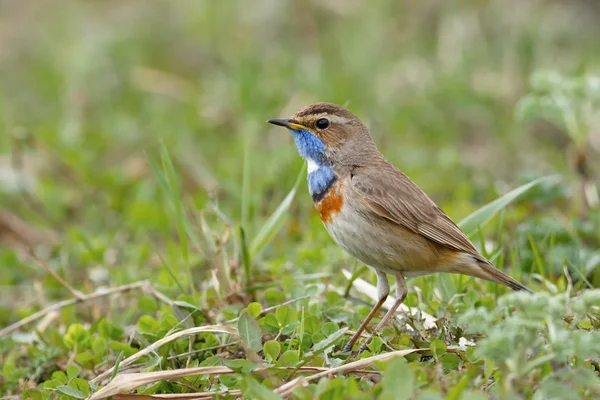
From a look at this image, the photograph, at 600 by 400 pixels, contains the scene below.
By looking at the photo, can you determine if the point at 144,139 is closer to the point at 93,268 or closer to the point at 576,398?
the point at 93,268

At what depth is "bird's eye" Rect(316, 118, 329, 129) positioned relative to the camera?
559cm

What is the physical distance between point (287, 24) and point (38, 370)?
7998 millimetres

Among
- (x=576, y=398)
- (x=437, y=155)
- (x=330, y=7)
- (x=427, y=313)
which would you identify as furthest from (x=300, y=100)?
(x=576, y=398)

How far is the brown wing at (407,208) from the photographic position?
5.11 metres

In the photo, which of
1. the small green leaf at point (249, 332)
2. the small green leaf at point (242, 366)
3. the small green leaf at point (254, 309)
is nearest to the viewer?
the small green leaf at point (242, 366)

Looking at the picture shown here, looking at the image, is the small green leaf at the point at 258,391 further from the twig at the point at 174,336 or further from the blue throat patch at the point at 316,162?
the blue throat patch at the point at 316,162

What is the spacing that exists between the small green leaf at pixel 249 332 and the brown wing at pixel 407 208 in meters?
1.01

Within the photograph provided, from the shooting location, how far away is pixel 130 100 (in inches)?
413

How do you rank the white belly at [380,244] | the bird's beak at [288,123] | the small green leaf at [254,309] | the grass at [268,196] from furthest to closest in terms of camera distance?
the bird's beak at [288,123] → the white belly at [380,244] → the small green leaf at [254,309] → the grass at [268,196]

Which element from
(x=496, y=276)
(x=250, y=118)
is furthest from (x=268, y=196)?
(x=496, y=276)

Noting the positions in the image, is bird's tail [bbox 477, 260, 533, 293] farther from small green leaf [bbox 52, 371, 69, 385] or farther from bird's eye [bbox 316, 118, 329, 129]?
small green leaf [bbox 52, 371, 69, 385]

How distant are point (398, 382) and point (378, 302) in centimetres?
141

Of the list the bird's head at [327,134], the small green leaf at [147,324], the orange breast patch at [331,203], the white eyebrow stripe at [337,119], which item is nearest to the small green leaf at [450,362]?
the orange breast patch at [331,203]

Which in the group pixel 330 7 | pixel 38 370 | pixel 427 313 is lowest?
pixel 38 370
